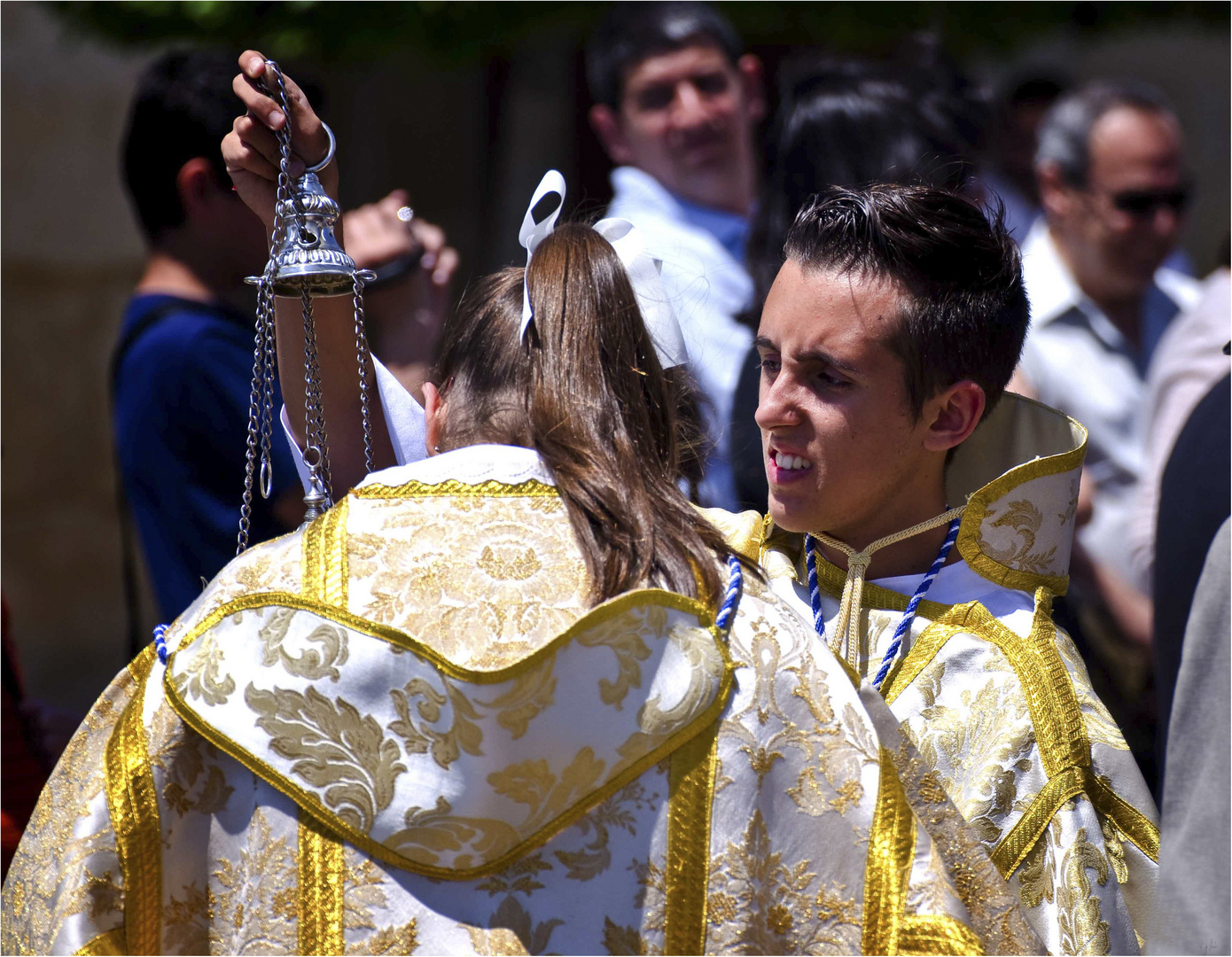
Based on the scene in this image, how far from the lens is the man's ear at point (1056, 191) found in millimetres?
4746

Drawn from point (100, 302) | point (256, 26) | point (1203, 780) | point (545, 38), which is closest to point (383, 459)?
point (1203, 780)

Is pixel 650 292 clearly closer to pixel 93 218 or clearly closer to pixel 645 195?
pixel 645 195

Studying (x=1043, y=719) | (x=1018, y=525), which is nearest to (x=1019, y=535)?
(x=1018, y=525)

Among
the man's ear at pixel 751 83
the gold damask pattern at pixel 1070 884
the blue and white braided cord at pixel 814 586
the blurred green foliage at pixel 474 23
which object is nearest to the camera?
the gold damask pattern at pixel 1070 884

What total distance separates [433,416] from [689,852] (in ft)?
2.17

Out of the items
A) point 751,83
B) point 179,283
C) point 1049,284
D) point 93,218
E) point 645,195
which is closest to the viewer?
point 179,283

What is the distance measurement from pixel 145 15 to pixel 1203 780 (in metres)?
4.79

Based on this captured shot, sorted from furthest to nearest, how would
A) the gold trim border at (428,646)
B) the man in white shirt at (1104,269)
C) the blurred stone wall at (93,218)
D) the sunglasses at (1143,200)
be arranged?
the blurred stone wall at (93,218), the sunglasses at (1143,200), the man in white shirt at (1104,269), the gold trim border at (428,646)

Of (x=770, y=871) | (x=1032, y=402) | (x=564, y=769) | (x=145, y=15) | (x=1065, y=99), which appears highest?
(x=145, y=15)

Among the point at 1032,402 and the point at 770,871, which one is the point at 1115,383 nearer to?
the point at 1032,402

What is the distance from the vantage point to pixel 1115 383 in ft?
15.1

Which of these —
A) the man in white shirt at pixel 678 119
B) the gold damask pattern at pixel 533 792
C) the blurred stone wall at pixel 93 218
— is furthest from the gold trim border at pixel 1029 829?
the blurred stone wall at pixel 93 218

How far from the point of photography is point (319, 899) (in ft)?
4.90

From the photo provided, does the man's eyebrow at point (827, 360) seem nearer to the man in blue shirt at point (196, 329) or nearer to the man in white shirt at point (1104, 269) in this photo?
the man in blue shirt at point (196, 329)
